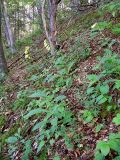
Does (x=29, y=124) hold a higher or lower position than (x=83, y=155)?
lower

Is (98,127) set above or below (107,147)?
below

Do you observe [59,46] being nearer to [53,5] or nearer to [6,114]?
[53,5]

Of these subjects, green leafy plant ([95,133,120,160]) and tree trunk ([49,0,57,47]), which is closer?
green leafy plant ([95,133,120,160])

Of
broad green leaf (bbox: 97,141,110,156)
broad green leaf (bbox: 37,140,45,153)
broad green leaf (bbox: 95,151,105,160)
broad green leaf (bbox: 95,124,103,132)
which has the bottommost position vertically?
broad green leaf (bbox: 37,140,45,153)

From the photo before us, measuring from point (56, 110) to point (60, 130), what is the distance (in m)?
0.34

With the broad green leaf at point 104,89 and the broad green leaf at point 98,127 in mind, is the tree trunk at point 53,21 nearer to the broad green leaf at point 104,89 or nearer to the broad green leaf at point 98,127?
the broad green leaf at point 104,89

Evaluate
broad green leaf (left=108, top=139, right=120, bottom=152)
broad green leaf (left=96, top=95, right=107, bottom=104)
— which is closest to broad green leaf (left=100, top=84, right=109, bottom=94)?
broad green leaf (left=96, top=95, right=107, bottom=104)

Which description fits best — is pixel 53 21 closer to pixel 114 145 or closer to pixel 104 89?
pixel 104 89

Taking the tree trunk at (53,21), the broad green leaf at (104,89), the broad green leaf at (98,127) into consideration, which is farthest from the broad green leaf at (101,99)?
the tree trunk at (53,21)

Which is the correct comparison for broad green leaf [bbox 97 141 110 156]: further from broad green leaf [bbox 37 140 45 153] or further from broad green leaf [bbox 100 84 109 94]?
broad green leaf [bbox 100 84 109 94]

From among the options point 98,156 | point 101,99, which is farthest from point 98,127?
point 98,156

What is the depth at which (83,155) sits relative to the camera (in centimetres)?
400

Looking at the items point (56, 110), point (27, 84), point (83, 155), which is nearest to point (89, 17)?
point (27, 84)

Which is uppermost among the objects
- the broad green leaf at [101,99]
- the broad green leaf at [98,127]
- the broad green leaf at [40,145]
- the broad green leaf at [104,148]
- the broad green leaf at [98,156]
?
the broad green leaf at [104,148]
